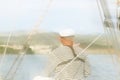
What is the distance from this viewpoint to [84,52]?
5848 millimetres

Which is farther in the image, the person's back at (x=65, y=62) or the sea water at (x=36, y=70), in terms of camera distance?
the sea water at (x=36, y=70)

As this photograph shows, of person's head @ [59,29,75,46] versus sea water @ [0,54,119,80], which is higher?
person's head @ [59,29,75,46]

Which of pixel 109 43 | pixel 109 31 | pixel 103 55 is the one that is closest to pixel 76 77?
pixel 109 31

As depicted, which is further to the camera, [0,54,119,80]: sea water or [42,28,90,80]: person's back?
[0,54,119,80]: sea water

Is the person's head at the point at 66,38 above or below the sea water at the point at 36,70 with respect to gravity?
A: above

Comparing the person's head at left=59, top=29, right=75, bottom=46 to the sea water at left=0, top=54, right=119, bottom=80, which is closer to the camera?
the person's head at left=59, top=29, right=75, bottom=46

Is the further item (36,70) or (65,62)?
(36,70)

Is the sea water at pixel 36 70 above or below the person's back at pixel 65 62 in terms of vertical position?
below

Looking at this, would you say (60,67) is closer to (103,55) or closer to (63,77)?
(63,77)

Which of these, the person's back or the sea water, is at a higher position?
the person's back

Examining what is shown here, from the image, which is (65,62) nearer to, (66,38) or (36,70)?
(66,38)

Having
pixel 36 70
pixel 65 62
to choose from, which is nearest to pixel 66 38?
pixel 65 62

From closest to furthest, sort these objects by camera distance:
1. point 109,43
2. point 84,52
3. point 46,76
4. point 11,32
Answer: point 46,76 → point 84,52 → point 11,32 → point 109,43

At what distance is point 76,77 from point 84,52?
36 cm
